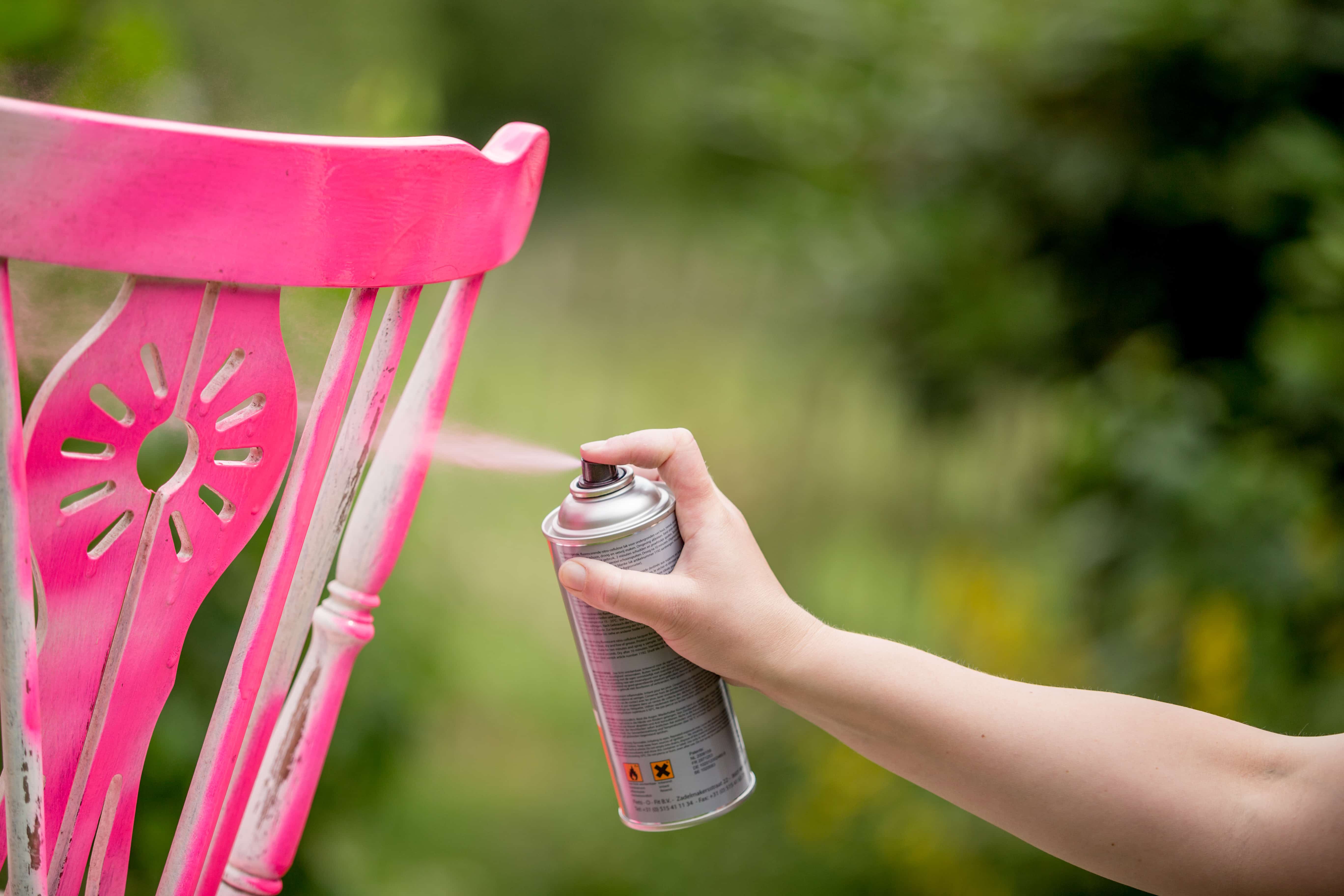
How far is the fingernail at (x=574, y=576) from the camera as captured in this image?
2.47ft

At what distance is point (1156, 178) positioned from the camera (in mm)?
2289

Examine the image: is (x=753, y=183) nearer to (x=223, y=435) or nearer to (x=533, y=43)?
(x=533, y=43)

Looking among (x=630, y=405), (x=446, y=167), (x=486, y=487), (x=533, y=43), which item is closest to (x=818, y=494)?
(x=630, y=405)

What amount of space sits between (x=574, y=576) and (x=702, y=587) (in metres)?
0.10

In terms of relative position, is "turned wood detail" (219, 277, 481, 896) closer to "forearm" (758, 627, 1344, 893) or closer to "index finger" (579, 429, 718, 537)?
"index finger" (579, 429, 718, 537)

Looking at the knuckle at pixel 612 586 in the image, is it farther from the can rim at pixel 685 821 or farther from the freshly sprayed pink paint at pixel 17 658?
the freshly sprayed pink paint at pixel 17 658

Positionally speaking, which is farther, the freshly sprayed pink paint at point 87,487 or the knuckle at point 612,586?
the knuckle at point 612,586

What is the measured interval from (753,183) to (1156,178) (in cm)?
169

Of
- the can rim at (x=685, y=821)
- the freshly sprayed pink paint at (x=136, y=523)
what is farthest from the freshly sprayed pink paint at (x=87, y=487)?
the can rim at (x=685, y=821)

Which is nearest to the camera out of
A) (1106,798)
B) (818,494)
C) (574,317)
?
(1106,798)

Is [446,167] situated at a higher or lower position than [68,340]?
higher

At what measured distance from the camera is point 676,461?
805 mm

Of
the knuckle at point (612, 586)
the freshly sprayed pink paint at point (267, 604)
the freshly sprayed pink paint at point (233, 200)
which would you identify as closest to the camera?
the freshly sprayed pink paint at point (233, 200)

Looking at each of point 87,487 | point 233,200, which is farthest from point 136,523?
point 233,200
